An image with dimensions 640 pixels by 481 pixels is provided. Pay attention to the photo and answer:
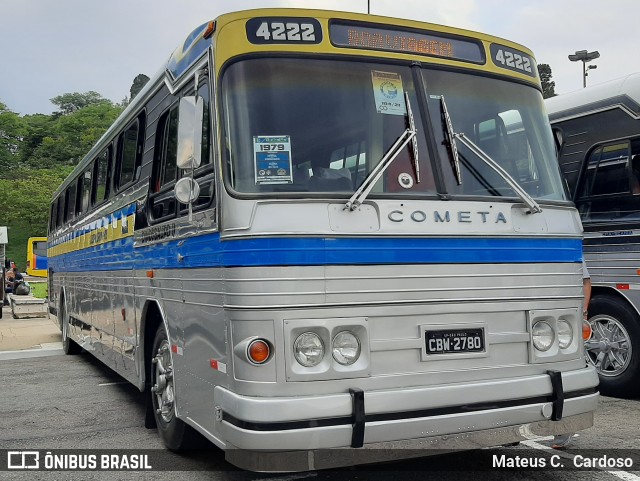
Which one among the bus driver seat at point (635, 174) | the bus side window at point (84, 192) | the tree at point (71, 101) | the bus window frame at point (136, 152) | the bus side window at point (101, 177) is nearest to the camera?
the bus window frame at point (136, 152)

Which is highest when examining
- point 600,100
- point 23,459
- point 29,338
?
point 600,100

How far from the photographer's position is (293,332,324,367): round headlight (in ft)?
13.0

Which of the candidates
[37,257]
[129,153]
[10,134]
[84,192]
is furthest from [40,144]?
[129,153]

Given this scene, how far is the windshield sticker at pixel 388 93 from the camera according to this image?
447 centimetres

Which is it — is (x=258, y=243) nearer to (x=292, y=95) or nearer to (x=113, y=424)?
(x=292, y=95)

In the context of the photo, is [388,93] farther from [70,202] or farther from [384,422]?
[70,202]

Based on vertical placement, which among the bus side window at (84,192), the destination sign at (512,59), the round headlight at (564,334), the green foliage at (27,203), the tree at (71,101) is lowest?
the round headlight at (564,334)

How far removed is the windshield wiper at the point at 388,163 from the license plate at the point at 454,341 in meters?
0.87

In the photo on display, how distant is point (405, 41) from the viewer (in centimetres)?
467

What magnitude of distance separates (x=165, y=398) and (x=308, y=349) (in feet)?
7.29

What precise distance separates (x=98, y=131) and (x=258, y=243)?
64.9 metres

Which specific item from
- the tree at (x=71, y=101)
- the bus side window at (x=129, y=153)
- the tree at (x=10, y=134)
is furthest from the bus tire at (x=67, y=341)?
the tree at (x=71, y=101)

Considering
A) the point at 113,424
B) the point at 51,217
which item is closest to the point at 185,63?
the point at 113,424

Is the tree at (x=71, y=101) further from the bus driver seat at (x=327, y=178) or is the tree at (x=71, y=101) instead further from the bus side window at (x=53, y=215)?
the bus driver seat at (x=327, y=178)
